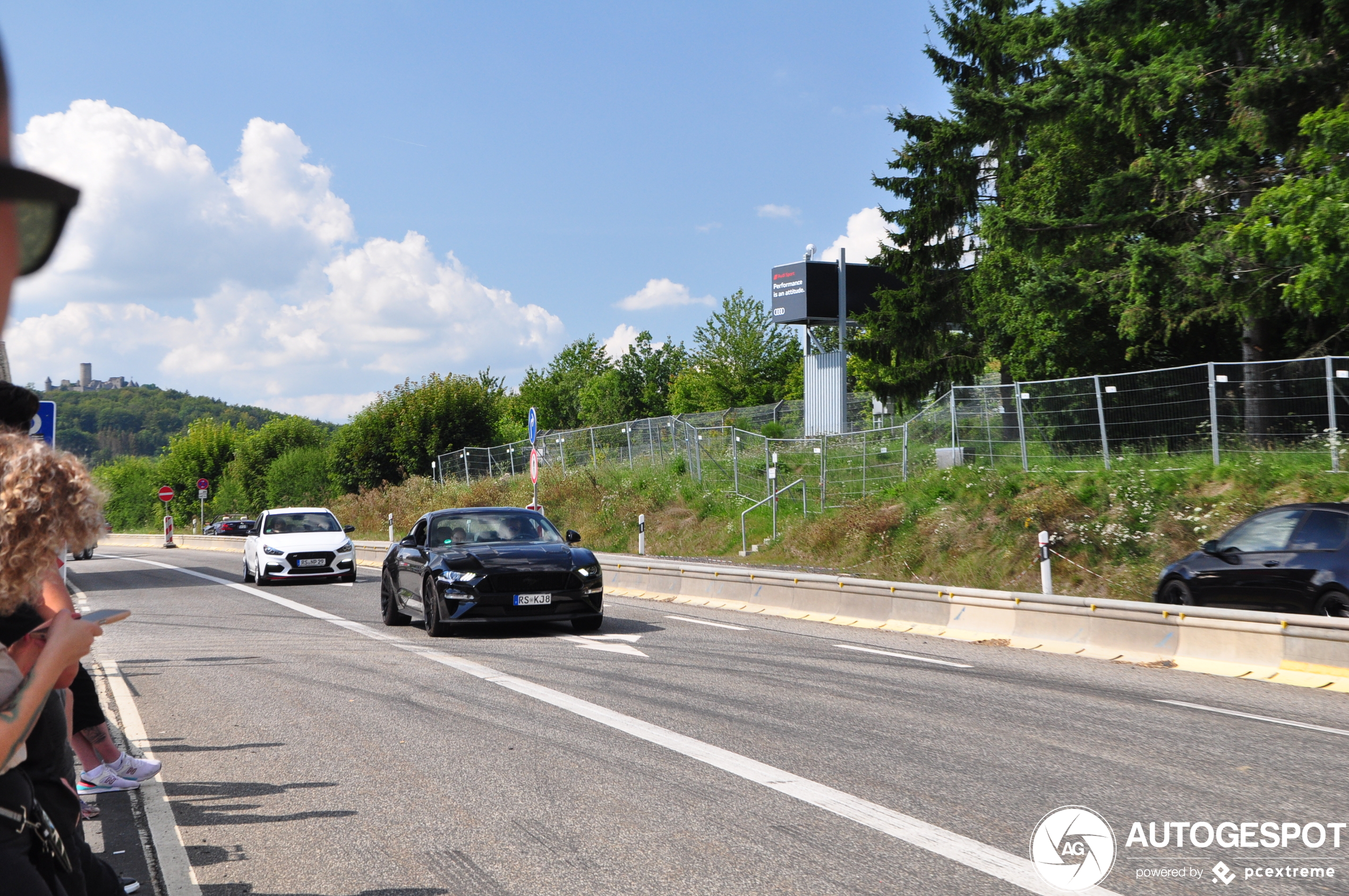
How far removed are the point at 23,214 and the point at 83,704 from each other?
236 inches

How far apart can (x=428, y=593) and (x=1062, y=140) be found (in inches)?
905

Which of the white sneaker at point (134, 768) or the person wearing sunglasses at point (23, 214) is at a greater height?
the person wearing sunglasses at point (23, 214)

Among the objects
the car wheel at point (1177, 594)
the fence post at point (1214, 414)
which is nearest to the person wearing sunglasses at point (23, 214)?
the car wheel at point (1177, 594)

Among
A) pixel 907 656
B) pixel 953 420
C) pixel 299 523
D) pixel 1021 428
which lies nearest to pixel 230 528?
pixel 299 523

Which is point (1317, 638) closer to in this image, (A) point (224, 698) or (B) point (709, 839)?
(B) point (709, 839)

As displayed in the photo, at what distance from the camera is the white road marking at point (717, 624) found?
1502 centimetres

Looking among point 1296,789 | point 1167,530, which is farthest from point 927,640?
point 1296,789

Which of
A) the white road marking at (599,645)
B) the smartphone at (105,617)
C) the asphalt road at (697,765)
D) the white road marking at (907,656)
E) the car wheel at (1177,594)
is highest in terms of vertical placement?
the smartphone at (105,617)

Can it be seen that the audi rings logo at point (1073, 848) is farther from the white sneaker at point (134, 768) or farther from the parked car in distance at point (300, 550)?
the parked car in distance at point (300, 550)

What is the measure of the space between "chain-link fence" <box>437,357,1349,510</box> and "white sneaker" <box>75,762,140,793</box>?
626 inches

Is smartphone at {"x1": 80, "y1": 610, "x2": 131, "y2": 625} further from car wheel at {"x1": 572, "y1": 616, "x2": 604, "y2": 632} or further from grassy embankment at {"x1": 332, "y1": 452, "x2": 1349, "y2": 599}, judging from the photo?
grassy embankment at {"x1": 332, "y1": 452, "x2": 1349, "y2": 599}

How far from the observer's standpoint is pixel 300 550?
24234 millimetres

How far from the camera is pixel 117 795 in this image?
6551mm

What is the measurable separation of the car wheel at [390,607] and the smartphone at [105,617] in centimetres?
1238
